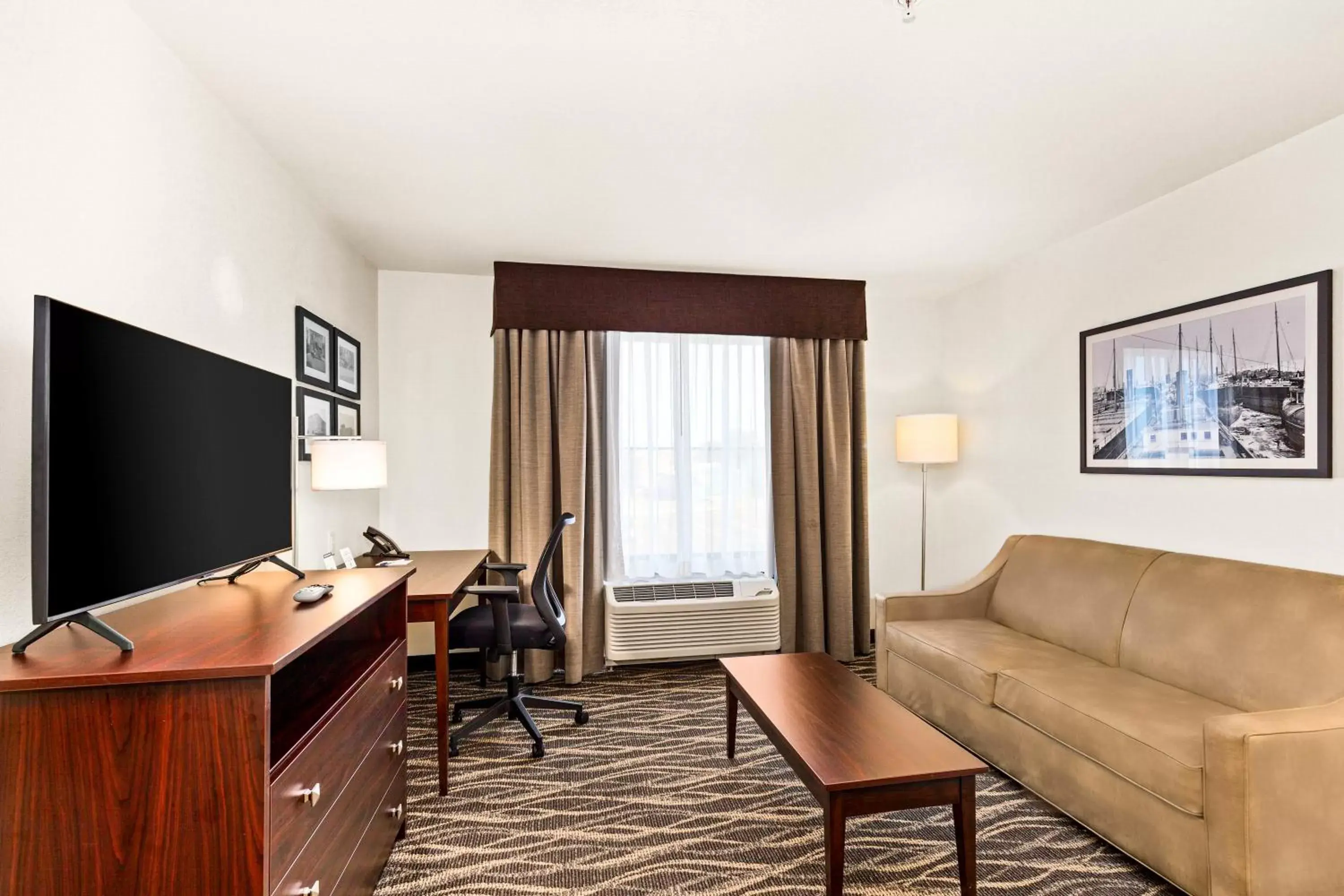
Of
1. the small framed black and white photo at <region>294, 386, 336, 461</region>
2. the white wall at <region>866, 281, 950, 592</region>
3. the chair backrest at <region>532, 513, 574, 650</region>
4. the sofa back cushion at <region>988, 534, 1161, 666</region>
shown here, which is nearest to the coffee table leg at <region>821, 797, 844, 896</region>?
the chair backrest at <region>532, 513, 574, 650</region>

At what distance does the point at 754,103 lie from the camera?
2254 millimetres

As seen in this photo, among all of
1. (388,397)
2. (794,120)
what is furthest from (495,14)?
(388,397)

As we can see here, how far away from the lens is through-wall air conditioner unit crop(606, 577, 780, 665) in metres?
4.06

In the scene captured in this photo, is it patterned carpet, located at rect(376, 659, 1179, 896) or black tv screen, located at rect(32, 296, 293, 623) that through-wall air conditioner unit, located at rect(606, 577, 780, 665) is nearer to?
patterned carpet, located at rect(376, 659, 1179, 896)

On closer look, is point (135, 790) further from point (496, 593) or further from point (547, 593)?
point (547, 593)

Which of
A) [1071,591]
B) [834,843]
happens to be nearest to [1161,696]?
[1071,591]


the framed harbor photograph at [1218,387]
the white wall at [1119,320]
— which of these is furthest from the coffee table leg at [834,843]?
the framed harbor photograph at [1218,387]

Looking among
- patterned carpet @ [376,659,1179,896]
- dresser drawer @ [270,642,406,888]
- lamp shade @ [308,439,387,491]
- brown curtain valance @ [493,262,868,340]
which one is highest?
brown curtain valance @ [493,262,868,340]

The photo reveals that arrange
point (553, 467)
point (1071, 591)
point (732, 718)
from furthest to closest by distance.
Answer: point (553, 467)
point (1071, 591)
point (732, 718)

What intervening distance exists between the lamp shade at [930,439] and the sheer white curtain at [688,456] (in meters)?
0.91

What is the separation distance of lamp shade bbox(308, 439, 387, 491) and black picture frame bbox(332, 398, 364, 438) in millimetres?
396

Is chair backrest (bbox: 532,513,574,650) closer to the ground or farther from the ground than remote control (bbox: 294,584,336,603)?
closer to the ground

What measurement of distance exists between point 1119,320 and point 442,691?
3456mm

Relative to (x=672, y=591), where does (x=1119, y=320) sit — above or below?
above
